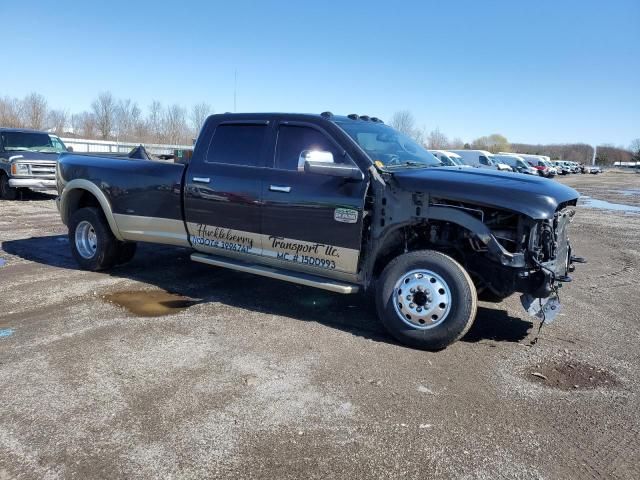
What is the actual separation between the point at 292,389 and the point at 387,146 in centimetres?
268

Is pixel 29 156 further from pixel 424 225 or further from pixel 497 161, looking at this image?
pixel 497 161

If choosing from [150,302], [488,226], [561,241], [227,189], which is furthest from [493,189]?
[150,302]

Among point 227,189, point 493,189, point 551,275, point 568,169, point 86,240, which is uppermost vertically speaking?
point 568,169

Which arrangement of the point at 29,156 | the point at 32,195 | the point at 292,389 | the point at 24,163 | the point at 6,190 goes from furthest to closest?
the point at 32,195, the point at 6,190, the point at 29,156, the point at 24,163, the point at 292,389

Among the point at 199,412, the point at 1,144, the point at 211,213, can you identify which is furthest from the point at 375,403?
the point at 1,144

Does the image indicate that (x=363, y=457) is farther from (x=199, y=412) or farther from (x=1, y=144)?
(x=1, y=144)

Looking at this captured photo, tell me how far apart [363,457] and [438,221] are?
7.47ft

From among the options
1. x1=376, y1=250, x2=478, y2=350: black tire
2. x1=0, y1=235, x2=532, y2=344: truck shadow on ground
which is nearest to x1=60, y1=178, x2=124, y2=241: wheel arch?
x1=0, y1=235, x2=532, y2=344: truck shadow on ground

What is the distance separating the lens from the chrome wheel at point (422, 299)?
418cm

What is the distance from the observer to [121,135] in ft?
217

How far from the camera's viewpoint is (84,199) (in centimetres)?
678

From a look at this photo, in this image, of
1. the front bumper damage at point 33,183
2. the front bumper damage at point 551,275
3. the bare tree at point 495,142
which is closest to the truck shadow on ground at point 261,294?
the front bumper damage at point 551,275

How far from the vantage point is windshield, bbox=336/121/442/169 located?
4.80 meters

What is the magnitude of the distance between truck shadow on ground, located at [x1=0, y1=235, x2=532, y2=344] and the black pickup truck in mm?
396
